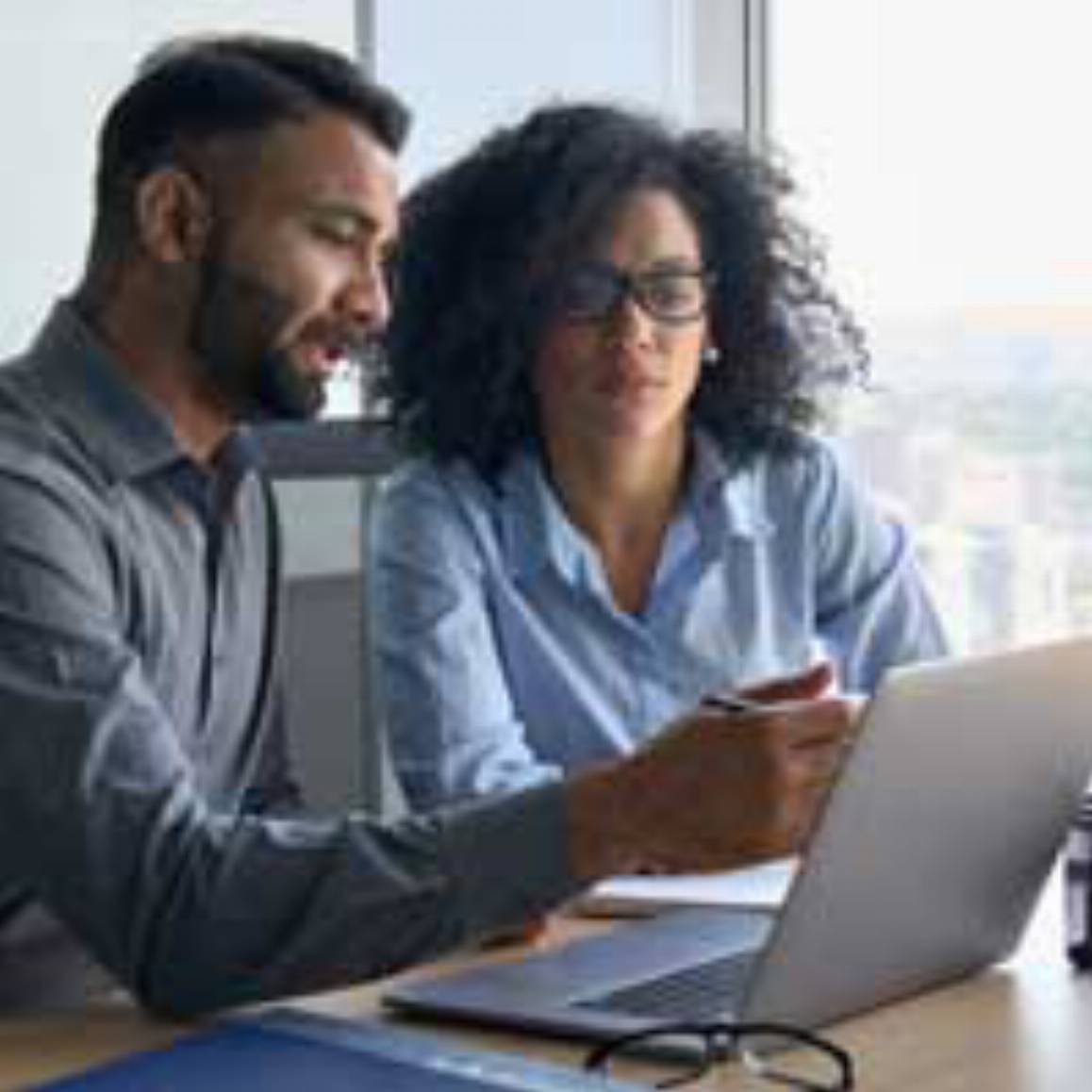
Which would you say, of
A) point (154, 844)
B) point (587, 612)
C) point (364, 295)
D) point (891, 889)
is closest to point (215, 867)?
point (154, 844)

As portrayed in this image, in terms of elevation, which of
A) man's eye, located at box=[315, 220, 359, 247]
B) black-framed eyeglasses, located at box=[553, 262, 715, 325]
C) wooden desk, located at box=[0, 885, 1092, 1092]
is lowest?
wooden desk, located at box=[0, 885, 1092, 1092]

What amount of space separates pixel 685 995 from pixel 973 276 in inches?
73.0

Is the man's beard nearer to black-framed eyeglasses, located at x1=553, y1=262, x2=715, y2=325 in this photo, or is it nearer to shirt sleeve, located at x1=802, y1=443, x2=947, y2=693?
black-framed eyeglasses, located at x1=553, y1=262, x2=715, y2=325

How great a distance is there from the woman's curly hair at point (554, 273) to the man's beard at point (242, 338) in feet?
1.99

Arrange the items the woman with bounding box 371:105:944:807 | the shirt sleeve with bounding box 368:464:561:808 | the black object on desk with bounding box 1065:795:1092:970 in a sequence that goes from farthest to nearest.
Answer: the woman with bounding box 371:105:944:807 → the shirt sleeve with bounding box 368:464:561:808 → the black object on desk with bounding box 1065:795:1092:970

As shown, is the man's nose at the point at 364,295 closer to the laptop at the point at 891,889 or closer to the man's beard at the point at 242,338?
the man's beard at the point at 242,338

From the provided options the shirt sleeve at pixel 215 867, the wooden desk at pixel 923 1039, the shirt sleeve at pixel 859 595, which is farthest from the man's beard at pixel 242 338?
the shirt sleeve at pixel 859 595

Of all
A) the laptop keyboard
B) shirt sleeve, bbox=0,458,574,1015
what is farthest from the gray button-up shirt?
the laptop keyboard

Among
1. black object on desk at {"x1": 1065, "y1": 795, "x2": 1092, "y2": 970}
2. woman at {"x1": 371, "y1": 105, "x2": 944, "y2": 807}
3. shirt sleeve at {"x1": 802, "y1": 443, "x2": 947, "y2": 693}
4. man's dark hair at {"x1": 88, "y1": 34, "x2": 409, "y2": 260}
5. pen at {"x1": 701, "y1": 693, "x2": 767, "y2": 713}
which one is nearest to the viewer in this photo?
pen at {"x1": 701, "y1": 693, "x2": 767, "y2": 713}

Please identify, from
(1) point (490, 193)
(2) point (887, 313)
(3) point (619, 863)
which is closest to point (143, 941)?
(3) point (619, 863)

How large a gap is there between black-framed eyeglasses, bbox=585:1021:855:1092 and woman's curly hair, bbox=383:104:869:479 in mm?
1018

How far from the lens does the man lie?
1.28 meters

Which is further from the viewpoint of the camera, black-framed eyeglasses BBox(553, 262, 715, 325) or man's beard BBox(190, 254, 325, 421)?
black-framed eyeglasses BBox(553, 262, 715, 325)

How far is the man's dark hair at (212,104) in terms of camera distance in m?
1.58
